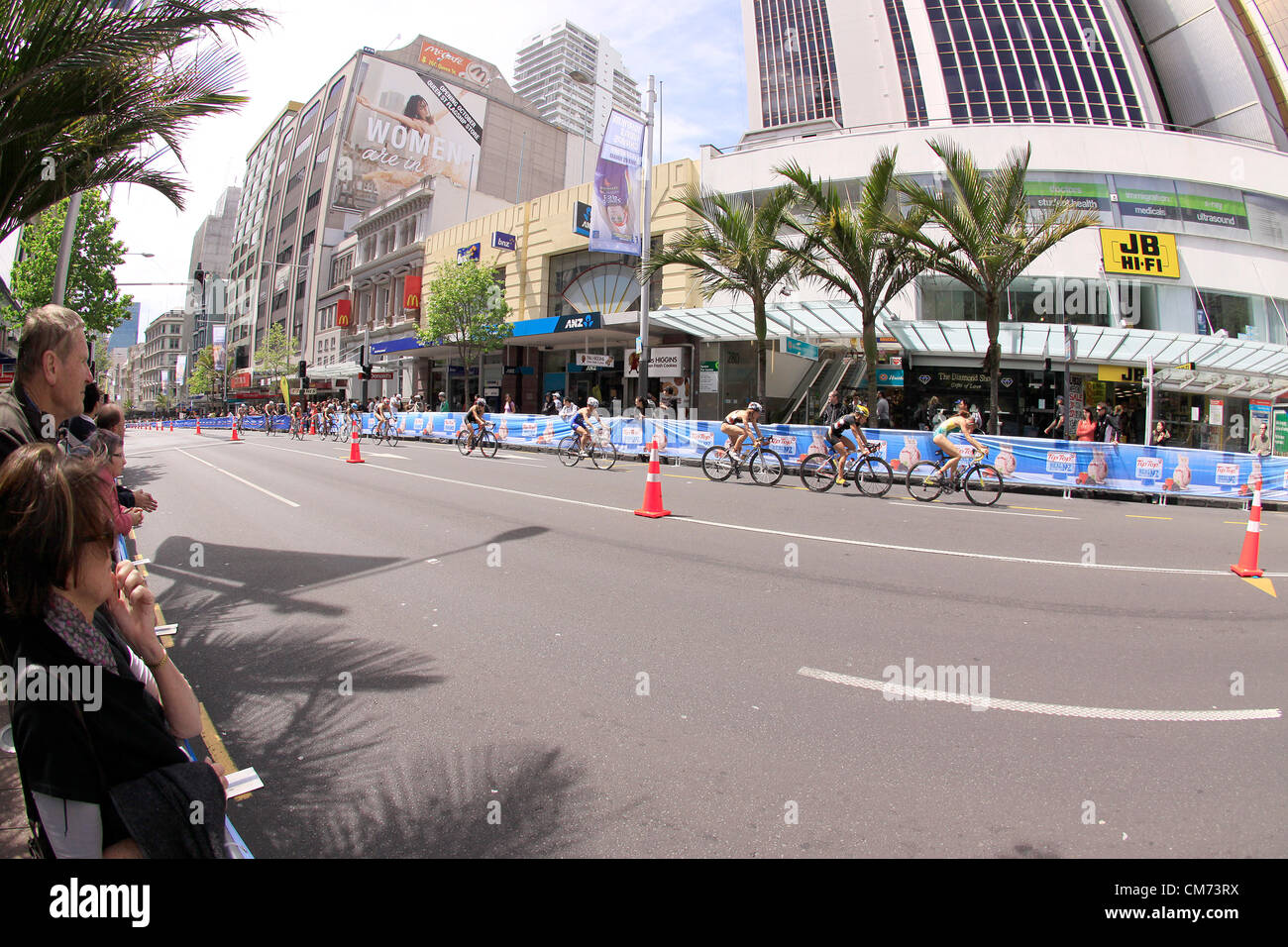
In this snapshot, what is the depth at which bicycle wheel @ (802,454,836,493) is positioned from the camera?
14.0 metres

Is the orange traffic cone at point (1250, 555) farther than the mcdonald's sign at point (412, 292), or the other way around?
the mcdonald's sign at point (412, 292)

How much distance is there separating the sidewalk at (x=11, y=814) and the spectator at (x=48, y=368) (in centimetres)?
139

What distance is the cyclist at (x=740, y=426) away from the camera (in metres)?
15.0

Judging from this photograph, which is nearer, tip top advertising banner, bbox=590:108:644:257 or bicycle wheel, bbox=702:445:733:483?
bicycle wheel, bbox=702:445:733:483

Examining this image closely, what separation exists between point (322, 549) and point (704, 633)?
4932mm

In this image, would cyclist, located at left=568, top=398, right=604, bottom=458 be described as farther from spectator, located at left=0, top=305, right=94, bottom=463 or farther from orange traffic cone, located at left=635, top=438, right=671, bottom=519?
spectator, located at left=0, top=305, right=94, bottom=463

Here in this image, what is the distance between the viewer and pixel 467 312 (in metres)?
32.5

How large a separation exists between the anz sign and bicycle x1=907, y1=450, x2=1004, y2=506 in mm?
16466

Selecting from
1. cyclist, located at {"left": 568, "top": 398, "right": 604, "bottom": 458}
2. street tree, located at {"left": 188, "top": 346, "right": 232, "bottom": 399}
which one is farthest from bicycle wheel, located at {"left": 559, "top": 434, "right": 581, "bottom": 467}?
street tree, located at {"left": 188, "top": 346, "right": 232, "bottom": 399}

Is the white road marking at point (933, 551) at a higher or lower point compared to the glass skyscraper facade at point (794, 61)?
lower

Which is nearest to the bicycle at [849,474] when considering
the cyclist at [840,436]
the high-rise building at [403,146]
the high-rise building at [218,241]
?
the cyclist at [840,436]

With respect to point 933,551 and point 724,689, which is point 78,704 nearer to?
point 724,689

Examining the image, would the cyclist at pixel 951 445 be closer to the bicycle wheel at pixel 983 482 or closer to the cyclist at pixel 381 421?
the bicycle wheel at pixel 983 482
